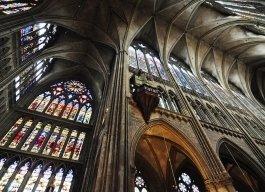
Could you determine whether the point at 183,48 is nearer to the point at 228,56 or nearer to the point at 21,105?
the point at 228,56

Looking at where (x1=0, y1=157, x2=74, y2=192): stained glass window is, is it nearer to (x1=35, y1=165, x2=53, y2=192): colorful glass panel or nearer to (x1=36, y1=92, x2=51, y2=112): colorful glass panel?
(x1=35, y1=165, x2=53, y2=192): colorful glass panel

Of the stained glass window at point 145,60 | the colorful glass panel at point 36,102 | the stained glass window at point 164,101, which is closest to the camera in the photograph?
the stained glass window at point 164,101

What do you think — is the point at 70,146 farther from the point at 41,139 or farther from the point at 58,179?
the point at 58,179

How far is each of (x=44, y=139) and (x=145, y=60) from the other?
7.41m

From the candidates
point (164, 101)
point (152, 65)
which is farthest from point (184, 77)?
point (164, 101)

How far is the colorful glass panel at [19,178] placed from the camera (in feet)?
25.8

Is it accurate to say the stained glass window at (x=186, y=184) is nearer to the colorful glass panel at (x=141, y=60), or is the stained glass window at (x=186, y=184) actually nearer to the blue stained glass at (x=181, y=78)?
the blue stained glass at (x=181, y=78)

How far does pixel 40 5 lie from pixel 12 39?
2.47 meters

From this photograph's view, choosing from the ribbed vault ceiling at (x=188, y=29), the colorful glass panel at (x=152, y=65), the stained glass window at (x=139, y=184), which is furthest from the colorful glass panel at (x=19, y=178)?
the colorful glass panel at (x=152, y=65)

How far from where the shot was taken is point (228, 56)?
Result: 19.2 meters

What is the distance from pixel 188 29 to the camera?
17078mm

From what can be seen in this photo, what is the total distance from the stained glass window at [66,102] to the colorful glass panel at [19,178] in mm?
3808

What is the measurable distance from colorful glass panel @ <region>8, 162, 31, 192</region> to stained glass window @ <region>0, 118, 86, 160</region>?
80 cm

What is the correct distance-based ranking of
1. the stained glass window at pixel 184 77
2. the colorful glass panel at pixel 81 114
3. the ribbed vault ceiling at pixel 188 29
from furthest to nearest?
the ribbed vault ceiling at pixel 188 29 < the stained glass window at pixel 184 77 < the colorful glass panel at pixel 81 114
